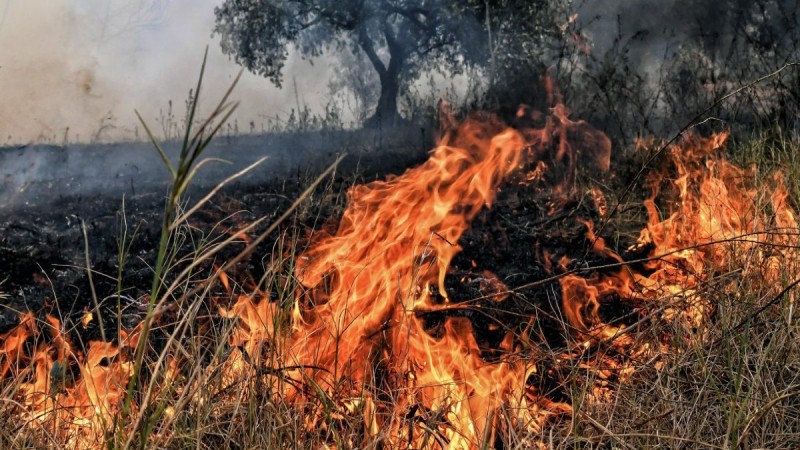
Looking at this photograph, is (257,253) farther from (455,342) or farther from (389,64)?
(389,64)

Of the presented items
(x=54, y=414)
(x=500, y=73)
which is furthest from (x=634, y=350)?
(x=500, y=73)

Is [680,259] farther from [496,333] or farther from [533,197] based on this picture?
[533,197]

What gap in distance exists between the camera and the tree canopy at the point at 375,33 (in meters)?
16.4

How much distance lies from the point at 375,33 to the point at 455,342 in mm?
15672

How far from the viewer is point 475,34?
16.2 metres

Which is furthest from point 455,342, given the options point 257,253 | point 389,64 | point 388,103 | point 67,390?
point 389,64

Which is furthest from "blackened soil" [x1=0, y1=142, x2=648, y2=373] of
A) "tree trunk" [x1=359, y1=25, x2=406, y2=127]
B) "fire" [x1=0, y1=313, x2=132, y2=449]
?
"tree trunk" [x1=359, y1=25, x2=406, y2=127]

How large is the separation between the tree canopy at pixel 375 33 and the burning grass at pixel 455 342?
36.0 ft

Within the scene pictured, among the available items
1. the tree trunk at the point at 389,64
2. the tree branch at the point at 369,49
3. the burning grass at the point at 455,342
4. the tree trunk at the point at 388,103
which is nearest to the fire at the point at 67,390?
the burning grass at the point at 455,342

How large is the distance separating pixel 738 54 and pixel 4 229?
315 inches

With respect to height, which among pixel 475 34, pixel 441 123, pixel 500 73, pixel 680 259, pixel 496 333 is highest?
pixel 475 34

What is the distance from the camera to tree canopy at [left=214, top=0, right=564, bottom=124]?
16.4 meters

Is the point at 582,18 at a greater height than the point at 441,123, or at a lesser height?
greater

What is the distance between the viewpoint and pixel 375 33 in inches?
711
